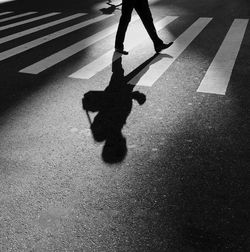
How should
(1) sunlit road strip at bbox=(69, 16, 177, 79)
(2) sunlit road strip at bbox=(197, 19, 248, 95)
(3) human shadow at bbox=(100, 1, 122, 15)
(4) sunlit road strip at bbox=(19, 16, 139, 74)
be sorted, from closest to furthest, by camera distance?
(2) sunlit road strip at bbox=(197, 19, 248, 95)
(1) sunlit road strip at bbox=(69, 16, 177, 79)
(4) sunlit road strip at bbox=(19, 16, 139, 74)
(3) human shadow at bbox=(100, 1, 122, 15)

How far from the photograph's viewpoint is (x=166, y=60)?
694 cm

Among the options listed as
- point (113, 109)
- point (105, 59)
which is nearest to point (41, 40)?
point (105, 59)

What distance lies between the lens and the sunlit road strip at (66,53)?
695 cm

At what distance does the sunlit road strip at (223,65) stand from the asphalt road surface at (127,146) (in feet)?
0.07

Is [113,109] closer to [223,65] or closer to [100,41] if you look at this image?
[223,65]

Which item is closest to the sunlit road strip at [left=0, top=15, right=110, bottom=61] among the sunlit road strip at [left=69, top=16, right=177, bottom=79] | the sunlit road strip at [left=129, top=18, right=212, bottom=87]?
the sunlit road strip at [left=69, top=16, right=177, bottom=79]

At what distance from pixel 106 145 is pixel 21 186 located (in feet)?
3.73

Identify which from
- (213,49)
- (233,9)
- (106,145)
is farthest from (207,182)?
(233,9)

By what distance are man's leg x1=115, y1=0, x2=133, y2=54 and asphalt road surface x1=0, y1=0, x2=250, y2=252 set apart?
299 millimetres

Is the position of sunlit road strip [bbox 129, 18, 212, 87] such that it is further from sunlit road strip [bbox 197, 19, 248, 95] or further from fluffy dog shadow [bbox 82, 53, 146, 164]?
sunlit road strip [bbox 197, 19, 248, 95]

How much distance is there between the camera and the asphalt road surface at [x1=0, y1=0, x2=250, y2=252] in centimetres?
299

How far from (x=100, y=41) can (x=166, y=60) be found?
2380 millimetres

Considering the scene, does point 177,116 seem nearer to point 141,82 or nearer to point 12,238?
point 141,82

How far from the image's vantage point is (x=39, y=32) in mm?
9914
